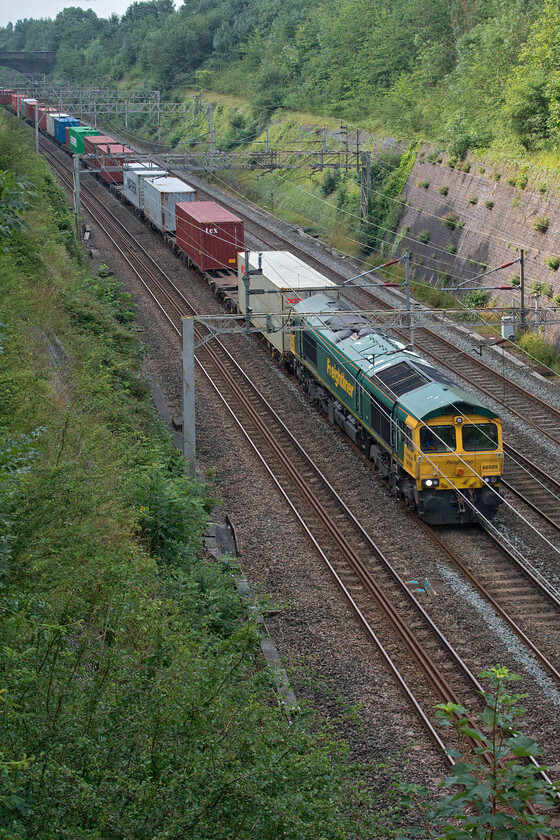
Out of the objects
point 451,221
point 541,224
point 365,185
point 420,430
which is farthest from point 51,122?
point 420,430

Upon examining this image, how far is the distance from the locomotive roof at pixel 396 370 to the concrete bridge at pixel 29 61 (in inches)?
3900

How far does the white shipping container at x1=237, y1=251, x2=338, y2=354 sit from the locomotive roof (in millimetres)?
1550

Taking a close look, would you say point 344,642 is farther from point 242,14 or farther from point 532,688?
point 242,14

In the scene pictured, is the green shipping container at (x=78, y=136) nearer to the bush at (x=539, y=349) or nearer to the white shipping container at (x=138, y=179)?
the white shipping container at (x=138, y=179)

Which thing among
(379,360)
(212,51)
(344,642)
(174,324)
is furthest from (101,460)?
(212,51)

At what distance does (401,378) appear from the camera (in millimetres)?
18875

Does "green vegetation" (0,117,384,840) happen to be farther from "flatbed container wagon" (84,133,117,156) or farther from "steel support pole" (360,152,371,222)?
"flatbed container wagon" (84,133,117,156)

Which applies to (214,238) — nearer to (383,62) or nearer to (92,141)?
(92,141)

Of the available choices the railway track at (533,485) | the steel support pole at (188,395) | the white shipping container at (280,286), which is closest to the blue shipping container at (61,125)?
the white shipping container at (280,286)

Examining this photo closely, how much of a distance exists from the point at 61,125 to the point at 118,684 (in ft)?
226

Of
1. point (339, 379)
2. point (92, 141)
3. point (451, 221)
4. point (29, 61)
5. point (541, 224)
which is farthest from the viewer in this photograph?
point (29, 61)

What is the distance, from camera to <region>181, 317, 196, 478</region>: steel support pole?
747 inches

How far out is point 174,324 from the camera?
30.9 m

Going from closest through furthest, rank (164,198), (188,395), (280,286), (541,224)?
1. (188,395)
2. (280,286)
3. (541,224)
4. (164,198)
